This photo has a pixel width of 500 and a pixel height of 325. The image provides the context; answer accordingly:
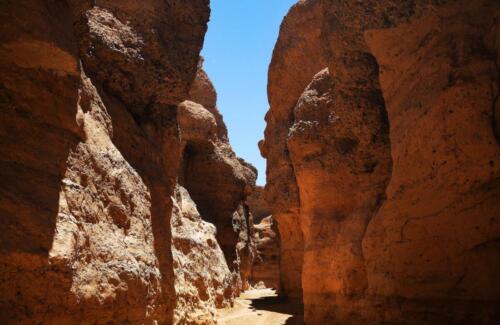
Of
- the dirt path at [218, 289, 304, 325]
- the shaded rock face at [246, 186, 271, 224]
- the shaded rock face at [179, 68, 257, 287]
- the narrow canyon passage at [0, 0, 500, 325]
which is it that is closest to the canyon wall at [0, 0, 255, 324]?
the narrow canyon passage at [0, 0, 500, 325]

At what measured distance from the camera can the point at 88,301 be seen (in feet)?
14.1

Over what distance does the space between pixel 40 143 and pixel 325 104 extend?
6.51 m

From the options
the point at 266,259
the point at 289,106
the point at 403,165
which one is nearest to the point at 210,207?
the point at 289,106

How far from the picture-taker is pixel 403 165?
18.9ft

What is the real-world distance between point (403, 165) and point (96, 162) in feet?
13.0

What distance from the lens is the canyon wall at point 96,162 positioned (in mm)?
3785

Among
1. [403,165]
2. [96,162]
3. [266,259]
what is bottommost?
[266,259]

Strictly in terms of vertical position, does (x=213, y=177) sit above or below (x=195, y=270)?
above

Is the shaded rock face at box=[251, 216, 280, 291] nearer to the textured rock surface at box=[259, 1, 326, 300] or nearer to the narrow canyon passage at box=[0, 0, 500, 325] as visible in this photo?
the textured rock surface at box=[259, 1, 326, 300]

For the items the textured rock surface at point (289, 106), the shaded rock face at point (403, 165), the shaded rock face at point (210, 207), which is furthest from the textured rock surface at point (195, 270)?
the textured rock surface at point (289, 106)

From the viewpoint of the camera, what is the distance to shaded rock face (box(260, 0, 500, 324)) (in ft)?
15.1

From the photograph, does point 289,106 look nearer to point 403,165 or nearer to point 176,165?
point 176,165

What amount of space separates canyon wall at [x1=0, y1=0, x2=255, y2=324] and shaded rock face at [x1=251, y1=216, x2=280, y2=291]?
1618cm

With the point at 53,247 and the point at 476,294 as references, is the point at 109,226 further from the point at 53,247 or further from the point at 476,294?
the point at 476,294
